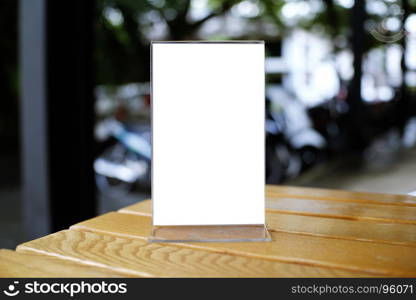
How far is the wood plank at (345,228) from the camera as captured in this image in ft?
2.74

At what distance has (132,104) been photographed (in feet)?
21.0

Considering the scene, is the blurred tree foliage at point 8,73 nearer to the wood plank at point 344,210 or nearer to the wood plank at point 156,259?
the wood plank at point 344,210

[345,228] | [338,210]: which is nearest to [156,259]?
[345,228]

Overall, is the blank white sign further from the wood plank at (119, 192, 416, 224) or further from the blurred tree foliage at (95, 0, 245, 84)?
the blurred tree foliage at (95, 0, 245, 84)

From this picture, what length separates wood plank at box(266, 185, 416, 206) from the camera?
3.74 feet

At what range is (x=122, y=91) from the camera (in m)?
6.24

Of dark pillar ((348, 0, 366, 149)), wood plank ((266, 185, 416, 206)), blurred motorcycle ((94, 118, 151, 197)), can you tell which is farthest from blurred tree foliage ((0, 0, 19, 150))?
wood plank ((266, 185, 416, 206))

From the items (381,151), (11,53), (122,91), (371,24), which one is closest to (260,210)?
(122,91)

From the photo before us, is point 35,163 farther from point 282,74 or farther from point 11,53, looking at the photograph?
point 282,74

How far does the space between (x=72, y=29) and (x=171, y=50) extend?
160 centimetres

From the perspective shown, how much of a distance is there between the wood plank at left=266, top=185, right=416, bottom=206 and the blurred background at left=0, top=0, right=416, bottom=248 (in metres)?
0.34

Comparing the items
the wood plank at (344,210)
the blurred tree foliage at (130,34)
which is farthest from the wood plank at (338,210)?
the blurred tree foliage at (130,34)

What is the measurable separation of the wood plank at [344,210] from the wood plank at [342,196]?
36 mm

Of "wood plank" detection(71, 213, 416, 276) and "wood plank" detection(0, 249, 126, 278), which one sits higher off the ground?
"wood plank" detection(71, 213, 416, 276)
